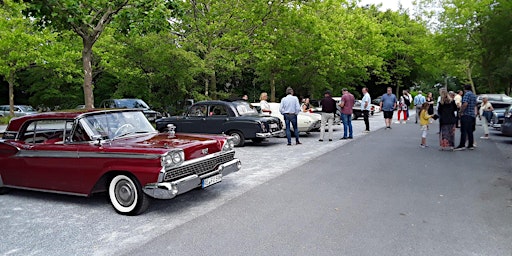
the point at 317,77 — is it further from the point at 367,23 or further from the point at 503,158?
the point at 503,158

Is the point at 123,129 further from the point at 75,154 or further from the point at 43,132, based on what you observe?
the point at 43,132

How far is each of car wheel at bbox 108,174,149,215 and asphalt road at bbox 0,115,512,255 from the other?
0.13 meters

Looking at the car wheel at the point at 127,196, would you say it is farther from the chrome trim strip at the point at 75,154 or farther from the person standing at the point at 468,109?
the person standing at the point at 468,109

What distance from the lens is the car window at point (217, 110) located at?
12891mm

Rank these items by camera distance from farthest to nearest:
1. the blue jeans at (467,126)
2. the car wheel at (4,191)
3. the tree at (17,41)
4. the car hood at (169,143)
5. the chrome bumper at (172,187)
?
the tree at (17,41) < the blue jeans at (467,126) < the car wheel at (4,191) < the car hood at (169,143) < the chrome bumper at (172,187)

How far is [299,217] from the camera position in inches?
205

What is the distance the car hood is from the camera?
5.52 m

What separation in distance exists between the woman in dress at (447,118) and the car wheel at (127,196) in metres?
8.62

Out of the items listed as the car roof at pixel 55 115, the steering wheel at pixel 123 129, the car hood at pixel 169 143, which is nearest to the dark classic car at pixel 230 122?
the car hood at pixel 169 143

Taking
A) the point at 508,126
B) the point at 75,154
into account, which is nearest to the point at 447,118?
the point at 508,126

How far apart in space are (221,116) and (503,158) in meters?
7.81

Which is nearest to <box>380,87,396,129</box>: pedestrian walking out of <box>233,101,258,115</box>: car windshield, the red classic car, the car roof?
<box>233,101,258,115</box>: car windshield

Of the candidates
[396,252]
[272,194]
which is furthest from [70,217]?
[396,252]

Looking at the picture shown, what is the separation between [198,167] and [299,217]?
167 centimetres
